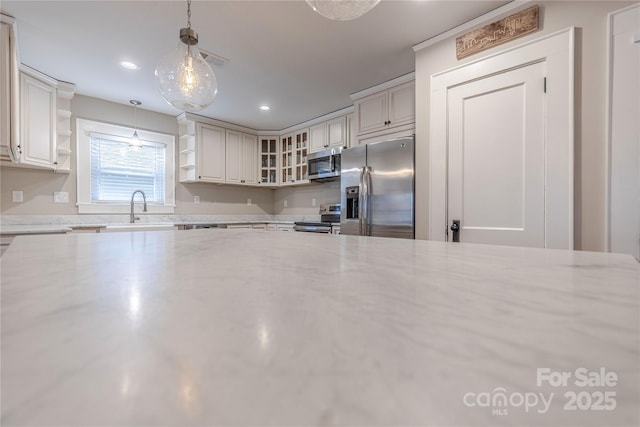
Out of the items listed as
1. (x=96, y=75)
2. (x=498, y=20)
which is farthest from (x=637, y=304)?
(x=96, y=75)

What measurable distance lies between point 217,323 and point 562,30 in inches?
93.8

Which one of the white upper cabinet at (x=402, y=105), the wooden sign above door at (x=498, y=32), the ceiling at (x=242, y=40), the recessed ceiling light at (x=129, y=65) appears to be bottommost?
the white upper cabinet at (x=402, y=105)

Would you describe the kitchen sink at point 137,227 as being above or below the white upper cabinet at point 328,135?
below

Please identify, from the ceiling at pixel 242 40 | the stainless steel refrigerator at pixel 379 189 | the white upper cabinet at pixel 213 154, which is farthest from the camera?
the white upper cabinet at pixel 213 154

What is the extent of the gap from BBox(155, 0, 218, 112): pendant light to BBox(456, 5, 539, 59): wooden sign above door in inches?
70.2

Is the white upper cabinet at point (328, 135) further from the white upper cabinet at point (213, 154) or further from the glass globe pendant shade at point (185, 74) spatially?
the glass globe pendant shade at point (185, 74)

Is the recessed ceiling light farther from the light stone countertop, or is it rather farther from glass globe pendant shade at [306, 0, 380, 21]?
the light stone countertop

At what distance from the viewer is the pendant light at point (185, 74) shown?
143 cm

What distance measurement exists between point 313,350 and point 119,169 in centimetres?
413

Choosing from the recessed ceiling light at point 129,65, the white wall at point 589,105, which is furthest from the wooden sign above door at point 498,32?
the recessed ceiling light at point 129,65

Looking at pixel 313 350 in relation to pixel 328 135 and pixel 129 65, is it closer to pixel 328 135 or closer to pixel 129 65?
pixel 129 65

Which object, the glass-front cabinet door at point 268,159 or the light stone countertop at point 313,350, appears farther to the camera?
the glass-front cabinet door at point 268,159

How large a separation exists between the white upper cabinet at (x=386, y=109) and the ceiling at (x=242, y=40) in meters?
0.14

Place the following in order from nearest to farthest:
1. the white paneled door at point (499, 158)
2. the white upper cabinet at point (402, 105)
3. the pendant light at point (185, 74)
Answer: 1. the pendant light at point (185, 74)
2. the white paneled door at point (499, 158)
3. the white upper cabinet at point (402, 105)
